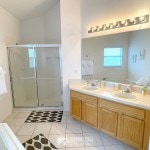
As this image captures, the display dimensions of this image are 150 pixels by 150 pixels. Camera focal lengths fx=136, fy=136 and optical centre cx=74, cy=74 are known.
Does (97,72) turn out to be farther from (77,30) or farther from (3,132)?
(3,132)

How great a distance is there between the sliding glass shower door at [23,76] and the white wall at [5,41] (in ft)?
0.88

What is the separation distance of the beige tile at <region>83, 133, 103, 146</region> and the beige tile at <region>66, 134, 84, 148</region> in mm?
85

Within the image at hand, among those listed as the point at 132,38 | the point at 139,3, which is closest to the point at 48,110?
the point at 132,38

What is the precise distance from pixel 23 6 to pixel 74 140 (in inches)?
133

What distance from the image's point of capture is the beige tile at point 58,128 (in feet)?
9.04

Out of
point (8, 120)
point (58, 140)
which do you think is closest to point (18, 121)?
point (8, 120)

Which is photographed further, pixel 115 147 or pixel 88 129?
pixel 88 129

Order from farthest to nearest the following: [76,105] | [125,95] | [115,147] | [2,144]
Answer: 1. [76,105]
2. [125,95]
3. [115,147]
4. [2,144]

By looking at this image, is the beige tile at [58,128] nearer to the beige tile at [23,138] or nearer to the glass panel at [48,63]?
the beige tile at [23,138]

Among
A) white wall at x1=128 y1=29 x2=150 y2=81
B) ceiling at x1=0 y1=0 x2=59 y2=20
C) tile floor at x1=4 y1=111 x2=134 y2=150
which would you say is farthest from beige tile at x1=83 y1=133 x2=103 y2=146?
ceiling at x1=0 y1=0 x2=59 y2=20

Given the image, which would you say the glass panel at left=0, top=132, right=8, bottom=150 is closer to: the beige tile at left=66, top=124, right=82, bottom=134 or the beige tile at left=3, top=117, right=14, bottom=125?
the beige tile at left=66, top=124, right=82, bottom=134

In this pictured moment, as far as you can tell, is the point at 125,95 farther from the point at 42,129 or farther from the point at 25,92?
the point at 25,92

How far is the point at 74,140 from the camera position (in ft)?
8.20

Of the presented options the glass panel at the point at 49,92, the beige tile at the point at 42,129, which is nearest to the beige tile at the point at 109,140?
the beige tile at the point at 42,129
